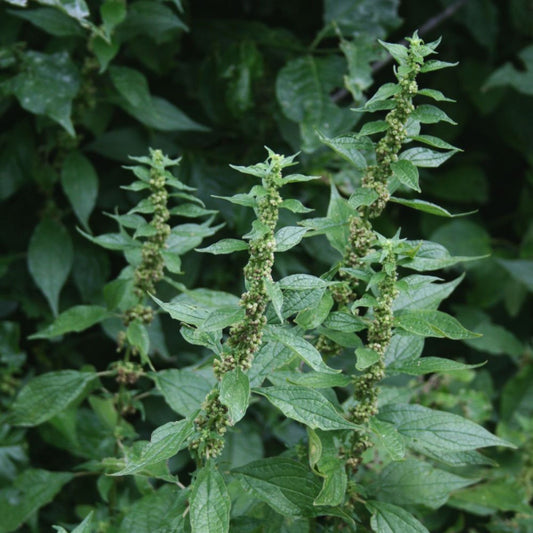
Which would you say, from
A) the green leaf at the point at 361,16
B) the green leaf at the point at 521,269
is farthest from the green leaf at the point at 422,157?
the green leaf at the point at 521,269

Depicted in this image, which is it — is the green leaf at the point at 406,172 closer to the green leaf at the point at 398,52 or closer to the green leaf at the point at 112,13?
the green leaf at the point at 398,52

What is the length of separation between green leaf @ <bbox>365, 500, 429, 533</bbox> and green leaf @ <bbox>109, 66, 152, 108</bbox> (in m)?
1.25

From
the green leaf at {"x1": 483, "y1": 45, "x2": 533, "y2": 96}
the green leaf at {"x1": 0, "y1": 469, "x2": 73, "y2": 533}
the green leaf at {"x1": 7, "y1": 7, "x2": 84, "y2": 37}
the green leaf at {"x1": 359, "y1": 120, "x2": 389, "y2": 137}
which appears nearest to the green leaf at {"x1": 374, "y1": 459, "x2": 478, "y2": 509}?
the green leaf at {"x1": 359, "y1": 120, "x2": 389, "y2": 137}

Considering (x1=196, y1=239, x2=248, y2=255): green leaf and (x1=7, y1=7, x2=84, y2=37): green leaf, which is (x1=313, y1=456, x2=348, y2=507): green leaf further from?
(x1=7, y1=7, x2=84, y2=37): green leaf

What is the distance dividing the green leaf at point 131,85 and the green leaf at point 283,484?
1161 mm

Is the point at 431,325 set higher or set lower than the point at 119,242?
higher

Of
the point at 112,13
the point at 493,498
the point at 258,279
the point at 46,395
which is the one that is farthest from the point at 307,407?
the point at 112,13

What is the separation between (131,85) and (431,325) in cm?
125

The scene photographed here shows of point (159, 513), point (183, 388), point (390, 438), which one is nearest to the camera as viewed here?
point (390, 438)

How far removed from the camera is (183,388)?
1.35 m

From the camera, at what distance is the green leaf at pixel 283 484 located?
1093 millimetres

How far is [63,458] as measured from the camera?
7.85ft

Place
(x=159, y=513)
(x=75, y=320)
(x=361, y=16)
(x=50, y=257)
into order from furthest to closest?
(x=361, y=16), (x=50, y=257), (x=75, y=320), (x=159, y=513)

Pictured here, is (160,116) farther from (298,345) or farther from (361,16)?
(298,345)
